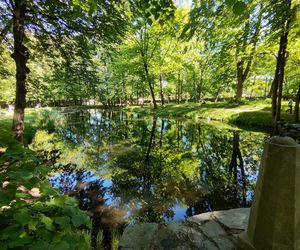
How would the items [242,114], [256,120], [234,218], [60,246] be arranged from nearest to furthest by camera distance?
[60,246] < [234,218] < [256,120] < [242,114]

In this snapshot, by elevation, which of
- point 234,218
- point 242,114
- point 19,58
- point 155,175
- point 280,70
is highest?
point 280,70

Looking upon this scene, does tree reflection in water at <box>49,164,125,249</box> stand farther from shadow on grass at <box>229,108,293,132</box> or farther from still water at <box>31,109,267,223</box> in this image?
shadow on grass at <box>229,108,293,132</box>

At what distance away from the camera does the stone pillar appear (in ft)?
6.61

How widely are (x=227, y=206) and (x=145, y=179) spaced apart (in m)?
2.49

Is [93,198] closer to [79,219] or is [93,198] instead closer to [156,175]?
[156,175]

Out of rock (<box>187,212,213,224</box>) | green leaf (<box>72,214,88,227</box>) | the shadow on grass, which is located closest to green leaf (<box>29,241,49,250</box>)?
green leaf (<box>72,214,88,227</box>)

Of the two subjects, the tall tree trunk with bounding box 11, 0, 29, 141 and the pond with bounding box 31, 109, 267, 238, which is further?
the tall tree trunk with bounding box 11, 0, 29, 141

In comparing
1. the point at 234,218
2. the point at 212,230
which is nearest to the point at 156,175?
the point at 234,218

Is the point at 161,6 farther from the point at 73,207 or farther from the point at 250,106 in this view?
the point at 250,106

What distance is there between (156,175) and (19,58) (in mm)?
5979

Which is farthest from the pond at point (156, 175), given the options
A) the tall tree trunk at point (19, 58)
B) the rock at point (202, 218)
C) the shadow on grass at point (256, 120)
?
the shadow on grass at point (256, 120)

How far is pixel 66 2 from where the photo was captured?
23.1ft

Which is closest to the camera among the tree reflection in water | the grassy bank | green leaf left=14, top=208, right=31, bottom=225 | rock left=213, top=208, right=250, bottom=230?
green leaf left=14, top=208, right=31, bottom=225

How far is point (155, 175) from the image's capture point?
6641 millimetres
